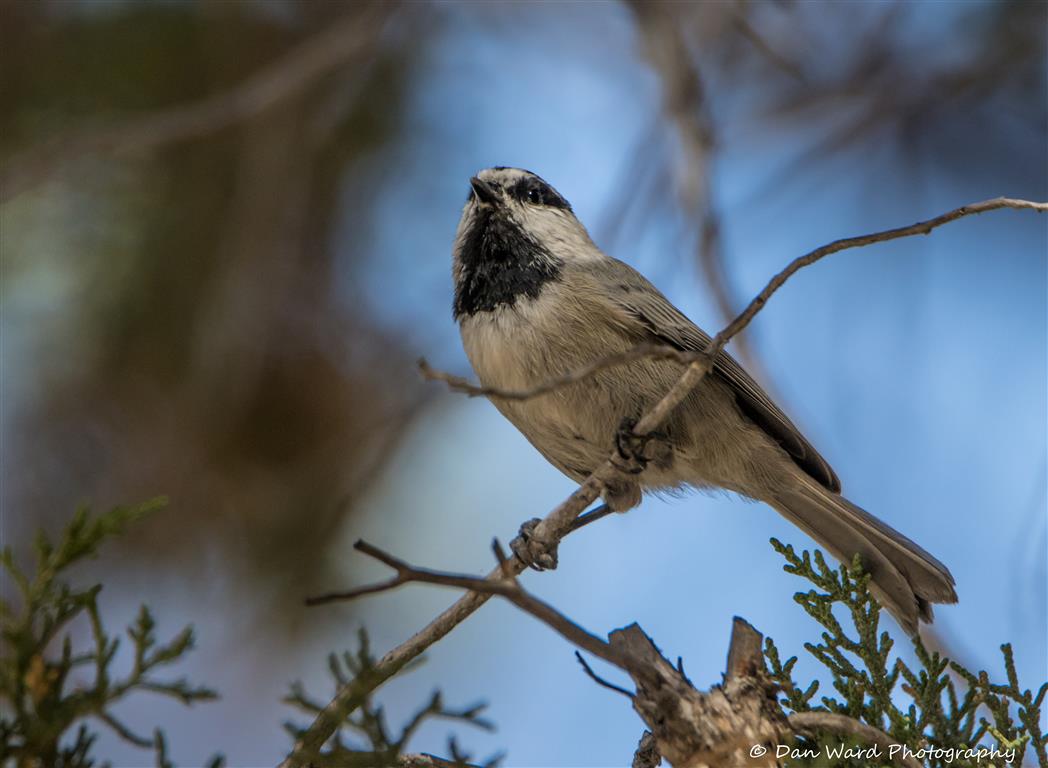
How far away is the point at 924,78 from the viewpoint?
5074mm

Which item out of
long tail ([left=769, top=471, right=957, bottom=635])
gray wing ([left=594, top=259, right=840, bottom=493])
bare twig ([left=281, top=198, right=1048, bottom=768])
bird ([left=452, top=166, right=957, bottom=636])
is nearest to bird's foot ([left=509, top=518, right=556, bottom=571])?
bird ([left=452, top=166, right=957, bottom=636])

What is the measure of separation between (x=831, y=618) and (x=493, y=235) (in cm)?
172

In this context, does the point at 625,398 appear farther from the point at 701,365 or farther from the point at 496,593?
the point at 496,593

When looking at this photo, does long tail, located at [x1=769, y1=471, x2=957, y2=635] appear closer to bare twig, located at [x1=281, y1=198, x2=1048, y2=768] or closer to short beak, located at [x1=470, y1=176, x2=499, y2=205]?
bare twig, located at [x1=281, y1=198, x2=1048, y2=768]

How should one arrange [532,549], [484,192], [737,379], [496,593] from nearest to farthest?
[496,593] < [532,549] < [737,379] < [484,192]

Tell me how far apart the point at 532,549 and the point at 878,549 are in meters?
1.05

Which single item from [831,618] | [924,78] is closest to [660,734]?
[831,618]

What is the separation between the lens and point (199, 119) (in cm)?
A: 376

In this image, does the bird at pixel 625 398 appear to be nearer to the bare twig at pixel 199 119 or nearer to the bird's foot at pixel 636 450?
the bird's foot at pixel 636 450

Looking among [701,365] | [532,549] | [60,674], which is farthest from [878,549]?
[60,674]

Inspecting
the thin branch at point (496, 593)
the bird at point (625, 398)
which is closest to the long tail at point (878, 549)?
the bird at point (625, 398)

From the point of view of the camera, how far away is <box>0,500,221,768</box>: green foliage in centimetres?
169

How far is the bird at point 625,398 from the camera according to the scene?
3.12 meters

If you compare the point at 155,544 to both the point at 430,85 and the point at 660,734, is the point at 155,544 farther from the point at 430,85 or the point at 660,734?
the point at 660,734
